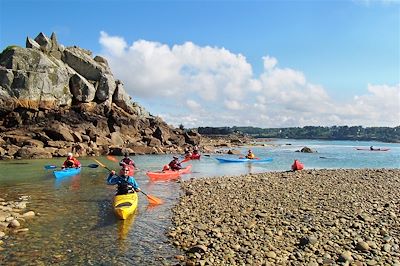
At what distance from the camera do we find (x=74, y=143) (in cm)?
5147

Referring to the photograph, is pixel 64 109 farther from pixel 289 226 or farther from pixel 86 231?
pixel 289 226

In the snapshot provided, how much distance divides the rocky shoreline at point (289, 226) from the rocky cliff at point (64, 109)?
34947mm

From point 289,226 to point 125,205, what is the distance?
685cm

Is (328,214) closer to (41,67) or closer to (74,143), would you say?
(74,143)

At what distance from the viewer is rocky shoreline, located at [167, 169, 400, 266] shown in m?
9.81

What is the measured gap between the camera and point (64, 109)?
57.5m

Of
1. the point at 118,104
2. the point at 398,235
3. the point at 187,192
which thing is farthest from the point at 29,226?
the point at 118,104

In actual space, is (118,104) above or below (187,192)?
above

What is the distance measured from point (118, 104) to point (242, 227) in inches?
2301

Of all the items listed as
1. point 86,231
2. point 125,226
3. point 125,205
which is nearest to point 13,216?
point 86,231

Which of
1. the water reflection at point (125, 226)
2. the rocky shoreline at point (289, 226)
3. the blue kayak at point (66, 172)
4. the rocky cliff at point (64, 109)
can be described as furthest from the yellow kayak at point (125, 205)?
the rocky cliff at point (64, 109)

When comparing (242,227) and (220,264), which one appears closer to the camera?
(220,264)

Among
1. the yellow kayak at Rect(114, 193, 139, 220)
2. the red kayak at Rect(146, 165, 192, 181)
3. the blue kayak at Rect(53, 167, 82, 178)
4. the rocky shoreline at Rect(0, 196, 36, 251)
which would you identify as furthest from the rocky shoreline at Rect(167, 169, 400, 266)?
the blue kayak at Rect(53, 167, 82, 178)

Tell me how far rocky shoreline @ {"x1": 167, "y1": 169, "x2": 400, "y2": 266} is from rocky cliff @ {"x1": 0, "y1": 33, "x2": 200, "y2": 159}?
34947 mm
